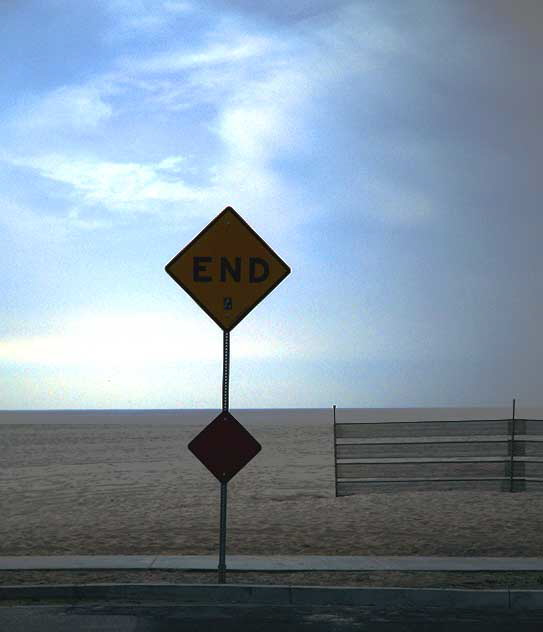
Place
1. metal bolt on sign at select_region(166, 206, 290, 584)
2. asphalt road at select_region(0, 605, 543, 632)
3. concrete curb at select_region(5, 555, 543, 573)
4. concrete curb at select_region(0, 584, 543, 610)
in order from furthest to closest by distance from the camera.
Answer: concrete curb at select_region(5, 555, 543, 573) < metal bolt on sign at select_region(166, 206, 290, 584) < concrete curb at select_region(0, 584, 543, 610) < asphalt road at select_region(0, 605, 543, 632)

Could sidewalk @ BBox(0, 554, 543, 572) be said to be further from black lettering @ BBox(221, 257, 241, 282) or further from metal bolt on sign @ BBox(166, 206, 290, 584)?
black lettering @ BBox(221, 257, 241, 282)

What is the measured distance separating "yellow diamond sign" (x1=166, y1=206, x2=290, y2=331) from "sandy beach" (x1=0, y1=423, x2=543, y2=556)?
3.56 m

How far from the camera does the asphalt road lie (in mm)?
6836

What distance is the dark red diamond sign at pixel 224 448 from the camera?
27.8 ft

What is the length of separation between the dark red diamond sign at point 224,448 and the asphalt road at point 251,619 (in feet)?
4.37

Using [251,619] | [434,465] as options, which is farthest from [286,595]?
[434,465]

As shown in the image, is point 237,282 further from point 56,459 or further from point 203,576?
point 56,459

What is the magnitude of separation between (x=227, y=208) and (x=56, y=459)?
74.8ft

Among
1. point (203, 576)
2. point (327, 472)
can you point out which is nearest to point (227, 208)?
point (203, 576)

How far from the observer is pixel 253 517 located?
45.5 feet

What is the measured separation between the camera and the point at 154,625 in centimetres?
691

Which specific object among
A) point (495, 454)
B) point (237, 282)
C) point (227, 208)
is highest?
point (227, 208)

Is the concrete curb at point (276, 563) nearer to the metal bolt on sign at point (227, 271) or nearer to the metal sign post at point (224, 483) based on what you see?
the metal sign post at point (224, 483)

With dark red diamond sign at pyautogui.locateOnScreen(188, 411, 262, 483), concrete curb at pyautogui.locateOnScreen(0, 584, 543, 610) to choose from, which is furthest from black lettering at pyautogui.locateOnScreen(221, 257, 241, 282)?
concrete curb at pyautogui.locateOnScreen(0, 584, 543, 610)
